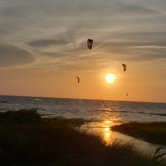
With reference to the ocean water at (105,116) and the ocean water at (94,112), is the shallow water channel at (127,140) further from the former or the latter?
the ocean water at (94,112)

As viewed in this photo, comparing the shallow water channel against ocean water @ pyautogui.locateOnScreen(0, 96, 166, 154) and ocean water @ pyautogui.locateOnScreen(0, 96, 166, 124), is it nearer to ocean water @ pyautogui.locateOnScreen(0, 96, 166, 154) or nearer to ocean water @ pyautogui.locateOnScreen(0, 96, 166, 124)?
ocean water @ pyautogui.locateOnScreen(0, 96, 166, 154)

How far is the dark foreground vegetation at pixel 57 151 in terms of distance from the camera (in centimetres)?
923

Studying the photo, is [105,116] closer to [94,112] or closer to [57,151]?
[94,112]

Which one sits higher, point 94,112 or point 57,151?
point 57,151

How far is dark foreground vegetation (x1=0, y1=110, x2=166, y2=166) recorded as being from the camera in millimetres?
9227

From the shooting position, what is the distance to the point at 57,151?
9891 mm

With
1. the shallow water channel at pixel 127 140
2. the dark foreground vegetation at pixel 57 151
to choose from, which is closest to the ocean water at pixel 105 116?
the shallow water channel at pixel 127 140

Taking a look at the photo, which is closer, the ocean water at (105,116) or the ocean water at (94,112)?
the ocean water at (105,116)

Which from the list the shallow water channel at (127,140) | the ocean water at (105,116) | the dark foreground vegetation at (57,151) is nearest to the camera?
the dark foreground vegetation at (57,151)

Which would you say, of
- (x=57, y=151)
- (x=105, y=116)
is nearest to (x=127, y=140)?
(x=57, y=151)

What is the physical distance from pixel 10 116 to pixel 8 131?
5.68m

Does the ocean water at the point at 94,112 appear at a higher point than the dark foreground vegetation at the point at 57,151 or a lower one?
lower

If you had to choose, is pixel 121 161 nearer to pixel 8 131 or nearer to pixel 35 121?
pixel 8 131

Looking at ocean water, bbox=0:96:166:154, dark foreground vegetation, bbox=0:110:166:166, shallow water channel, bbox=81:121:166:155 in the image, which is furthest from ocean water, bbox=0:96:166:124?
dark foreground vegetation, bbox=0:110:166:166
